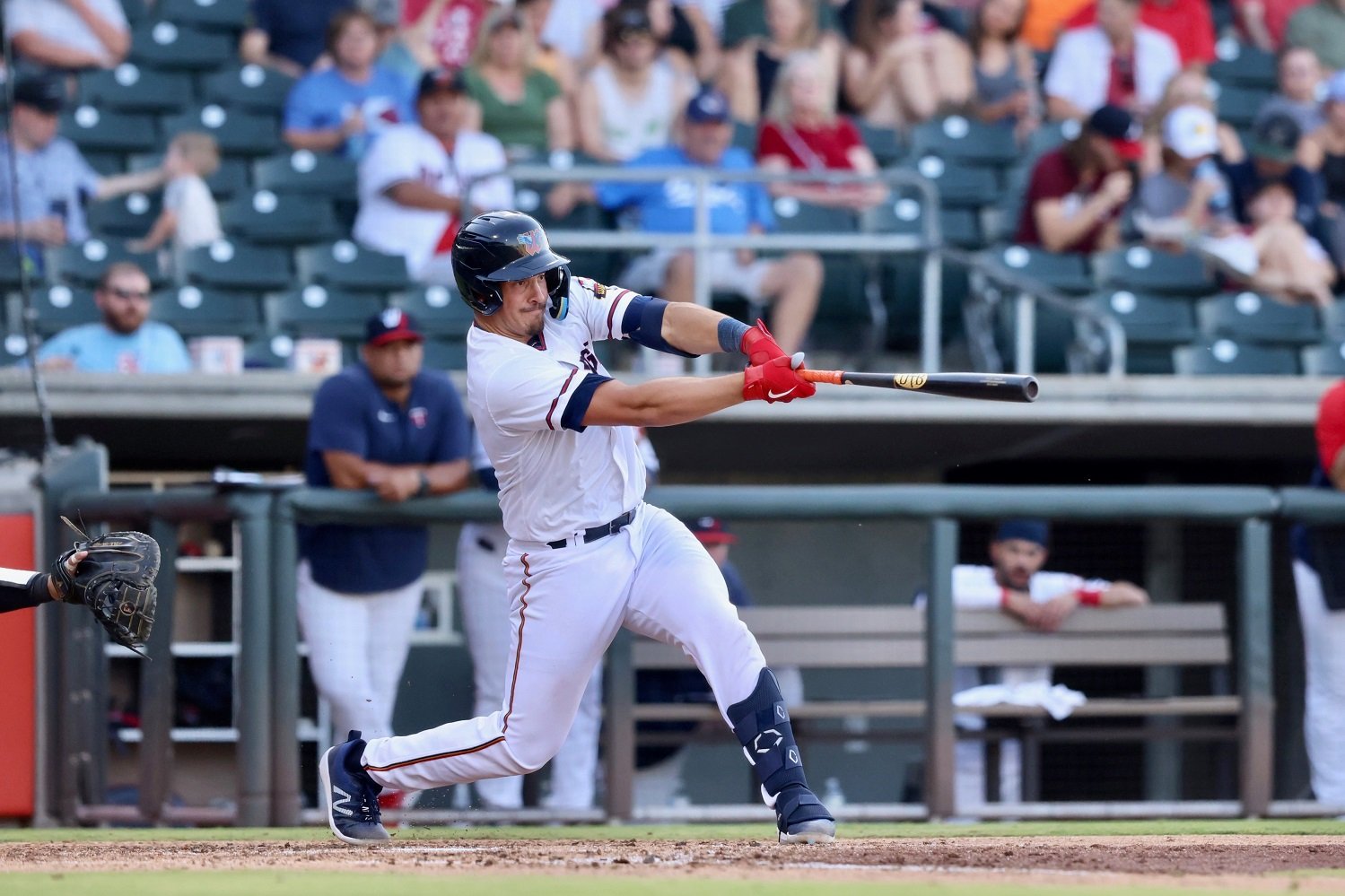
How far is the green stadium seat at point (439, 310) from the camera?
743cm

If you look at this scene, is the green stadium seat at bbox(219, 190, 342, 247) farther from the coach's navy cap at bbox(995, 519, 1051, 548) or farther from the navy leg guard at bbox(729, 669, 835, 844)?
the navy leg guard at bbox(729, 669, 835, 844)

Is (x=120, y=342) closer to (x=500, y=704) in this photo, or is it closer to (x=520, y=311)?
(x=500, y=704)

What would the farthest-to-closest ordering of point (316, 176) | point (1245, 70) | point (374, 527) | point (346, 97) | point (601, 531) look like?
point (1245, 70), point (346, 97), point (316, 176), point (374, 527), point (601, 531)

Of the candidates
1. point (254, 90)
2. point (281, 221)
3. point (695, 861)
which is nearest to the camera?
point (695, 861)

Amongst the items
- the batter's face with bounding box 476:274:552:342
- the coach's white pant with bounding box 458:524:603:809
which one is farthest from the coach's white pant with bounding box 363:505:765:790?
the coach's white pant with bounding box 458:524:603:809

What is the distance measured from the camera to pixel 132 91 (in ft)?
28.3

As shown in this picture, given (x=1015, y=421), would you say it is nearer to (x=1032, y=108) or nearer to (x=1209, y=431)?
(x=1209, y=431)

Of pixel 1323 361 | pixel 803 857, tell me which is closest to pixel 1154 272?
pixel 1323 361

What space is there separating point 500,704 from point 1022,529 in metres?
1.67

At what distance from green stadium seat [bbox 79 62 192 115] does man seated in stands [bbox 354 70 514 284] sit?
1.40 metres

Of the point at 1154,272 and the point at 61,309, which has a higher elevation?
the point at 1154,272

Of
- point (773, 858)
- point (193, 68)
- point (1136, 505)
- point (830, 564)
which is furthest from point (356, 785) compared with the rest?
point (193, 68)

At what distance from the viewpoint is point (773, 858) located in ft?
12.6

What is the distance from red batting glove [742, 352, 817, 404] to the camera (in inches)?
146
